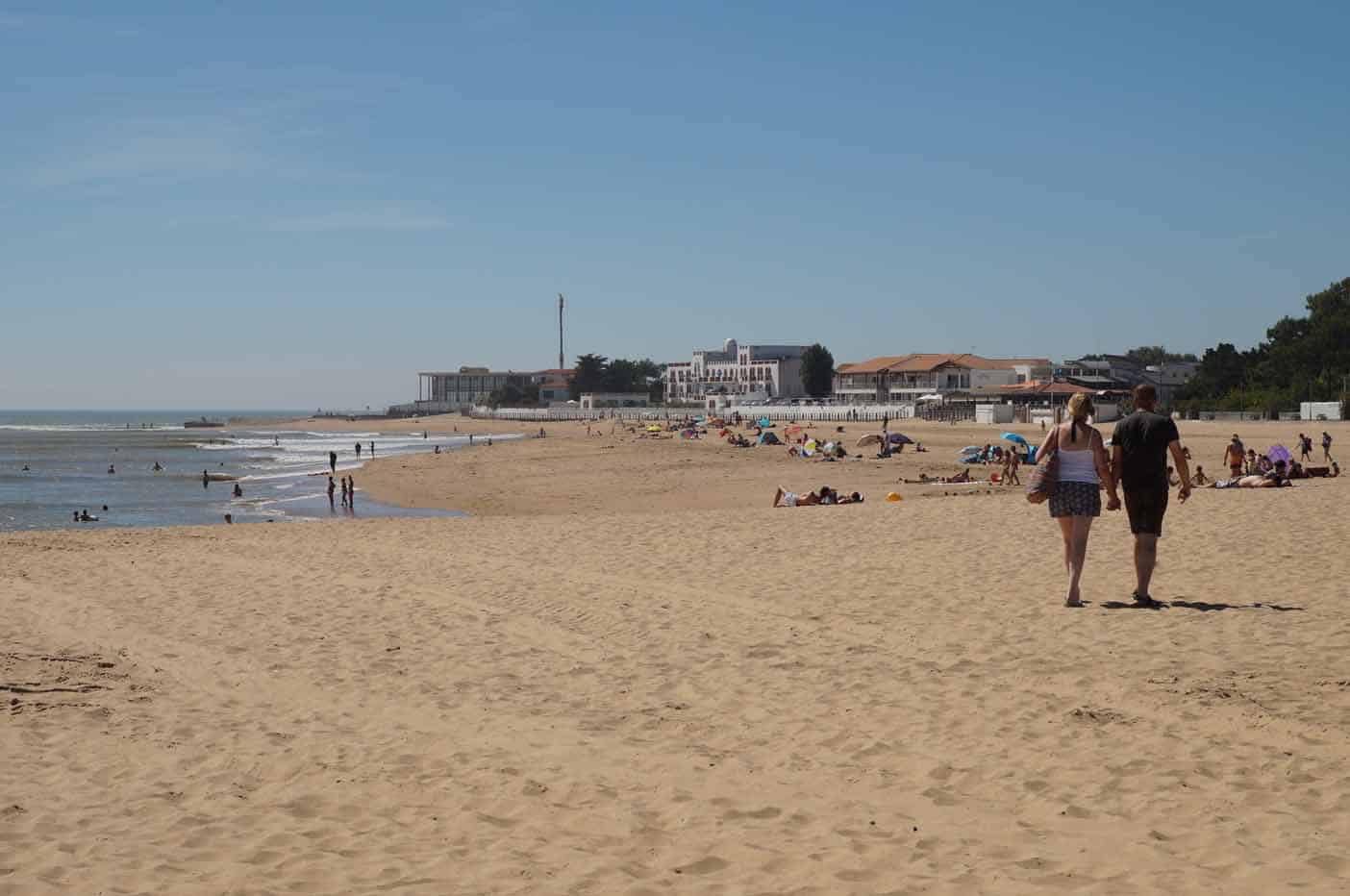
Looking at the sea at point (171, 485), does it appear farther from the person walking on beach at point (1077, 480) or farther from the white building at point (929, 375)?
the white building at point (929, 375)

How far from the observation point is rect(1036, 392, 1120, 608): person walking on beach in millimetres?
8852

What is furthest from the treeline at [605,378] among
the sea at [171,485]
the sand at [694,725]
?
the sand at [694,725]

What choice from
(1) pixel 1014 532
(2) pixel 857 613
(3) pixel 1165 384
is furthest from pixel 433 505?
(3) pixel 1165 384

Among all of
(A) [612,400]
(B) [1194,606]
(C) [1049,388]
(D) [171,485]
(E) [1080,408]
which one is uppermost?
(A) [612,400]

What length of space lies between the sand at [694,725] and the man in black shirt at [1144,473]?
45 cm

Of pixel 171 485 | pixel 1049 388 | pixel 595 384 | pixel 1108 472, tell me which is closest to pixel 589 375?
pixel 595 384

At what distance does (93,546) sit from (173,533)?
2124 mm

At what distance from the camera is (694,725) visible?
6.34 meters

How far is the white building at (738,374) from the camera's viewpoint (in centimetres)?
14450

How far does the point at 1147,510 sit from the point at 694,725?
4218 millimetres

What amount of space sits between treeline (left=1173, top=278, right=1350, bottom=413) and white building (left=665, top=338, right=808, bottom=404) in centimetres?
5700

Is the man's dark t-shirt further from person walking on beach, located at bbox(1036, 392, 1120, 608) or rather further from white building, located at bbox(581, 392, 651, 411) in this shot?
white building, located at bbox(581, 392, 651, 411)

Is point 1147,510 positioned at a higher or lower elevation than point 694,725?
higher

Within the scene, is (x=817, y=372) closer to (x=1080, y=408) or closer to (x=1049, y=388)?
(x=1049, y=388)
